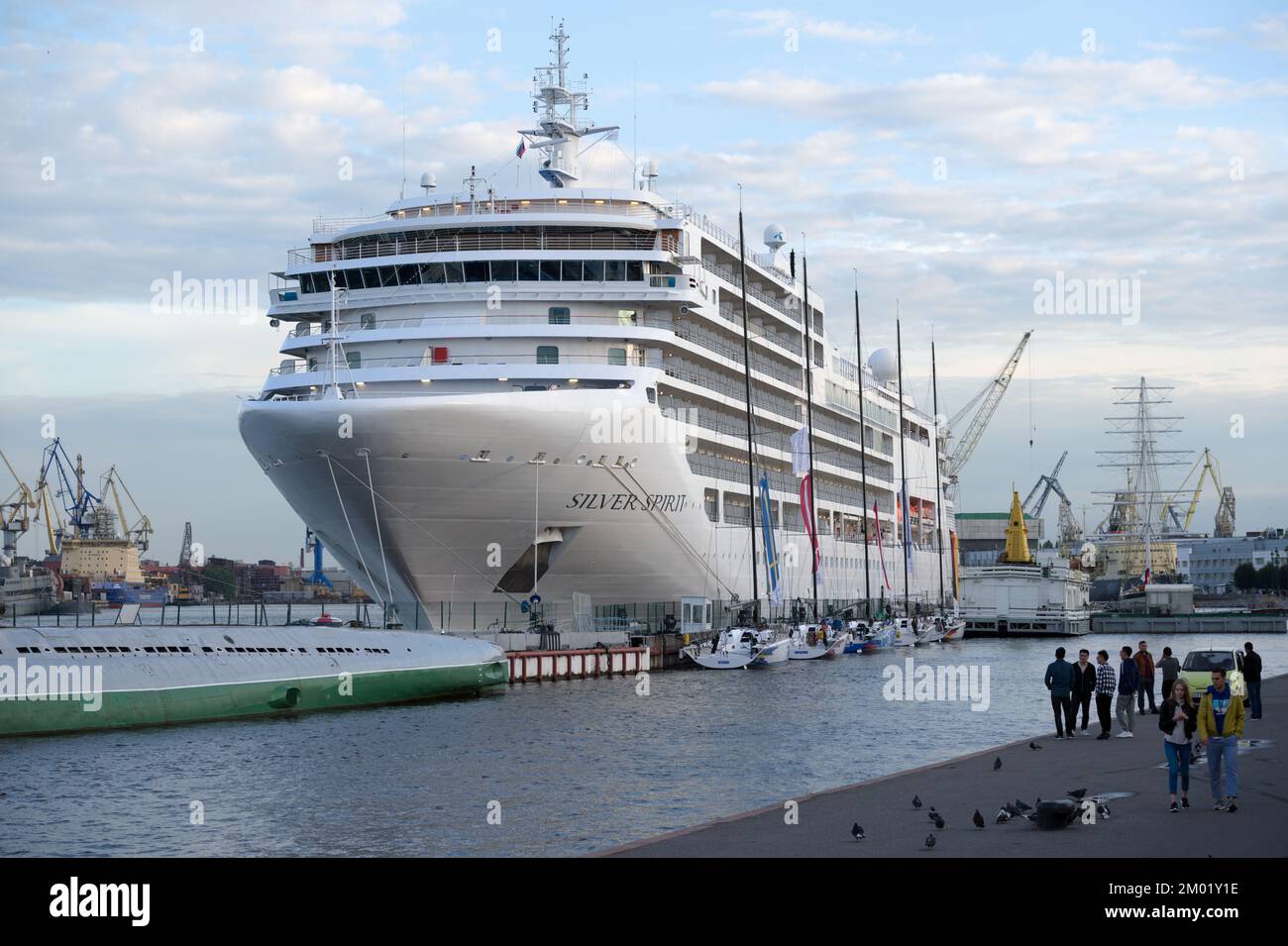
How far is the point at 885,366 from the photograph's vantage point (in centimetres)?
11031

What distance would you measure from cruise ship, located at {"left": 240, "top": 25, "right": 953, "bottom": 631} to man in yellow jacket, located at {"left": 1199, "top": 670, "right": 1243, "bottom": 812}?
27.8 metres

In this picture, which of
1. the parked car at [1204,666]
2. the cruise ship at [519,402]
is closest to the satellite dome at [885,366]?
the cruise ship at [519,402]

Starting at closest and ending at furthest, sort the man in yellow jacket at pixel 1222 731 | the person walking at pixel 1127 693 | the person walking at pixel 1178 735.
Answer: the man in yellow jacket at pixel 1222 731 → the person walking at pixel 1178 735 → the person walking at pixel 1127 693

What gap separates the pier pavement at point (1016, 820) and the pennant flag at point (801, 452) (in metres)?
39.7

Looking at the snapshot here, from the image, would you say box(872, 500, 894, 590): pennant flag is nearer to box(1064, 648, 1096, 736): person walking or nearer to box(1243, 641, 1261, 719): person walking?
box(1243, 641, 1261, 719): person walking

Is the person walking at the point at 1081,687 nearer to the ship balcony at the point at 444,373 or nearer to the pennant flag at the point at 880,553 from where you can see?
the ship balcony at the point at 444,373

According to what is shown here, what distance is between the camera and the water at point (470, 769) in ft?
70.4

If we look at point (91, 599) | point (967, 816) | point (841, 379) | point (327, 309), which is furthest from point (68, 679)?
point (91, 599)

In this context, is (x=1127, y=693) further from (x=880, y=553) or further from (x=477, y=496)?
(x=880, y=553)

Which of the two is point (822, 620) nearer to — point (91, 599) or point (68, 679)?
point (68, 679)

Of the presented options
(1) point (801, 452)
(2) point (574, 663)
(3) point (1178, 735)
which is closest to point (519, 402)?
(2) point (574, 663)

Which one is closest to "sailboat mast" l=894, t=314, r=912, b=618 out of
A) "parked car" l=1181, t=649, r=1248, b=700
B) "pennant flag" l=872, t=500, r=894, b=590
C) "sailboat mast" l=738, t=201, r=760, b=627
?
"pennant flag" l=872, t=500, r=894, b=590
